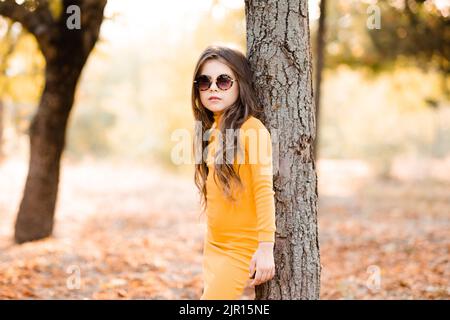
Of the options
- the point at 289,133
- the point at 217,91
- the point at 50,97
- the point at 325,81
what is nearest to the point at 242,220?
the point at 289,133

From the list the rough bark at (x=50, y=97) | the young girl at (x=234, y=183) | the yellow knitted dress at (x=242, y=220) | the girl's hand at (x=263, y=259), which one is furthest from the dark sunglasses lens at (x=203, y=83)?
the rough bark at (x=50, y=97)

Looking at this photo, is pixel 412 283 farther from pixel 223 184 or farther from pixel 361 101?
pixel 361 101

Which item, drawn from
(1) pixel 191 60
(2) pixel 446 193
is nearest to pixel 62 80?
(1) pixel 191 60

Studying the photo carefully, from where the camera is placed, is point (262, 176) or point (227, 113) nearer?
point (262, 176)

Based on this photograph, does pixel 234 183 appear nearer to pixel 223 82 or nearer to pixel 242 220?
pixel 242 220

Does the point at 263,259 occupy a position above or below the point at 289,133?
below

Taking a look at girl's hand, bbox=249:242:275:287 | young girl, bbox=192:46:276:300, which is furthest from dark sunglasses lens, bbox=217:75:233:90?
girl's hand, bbox=249:242:275:287

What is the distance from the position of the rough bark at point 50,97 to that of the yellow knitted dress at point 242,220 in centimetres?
454

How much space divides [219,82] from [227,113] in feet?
0.61

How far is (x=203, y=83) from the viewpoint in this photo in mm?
3016

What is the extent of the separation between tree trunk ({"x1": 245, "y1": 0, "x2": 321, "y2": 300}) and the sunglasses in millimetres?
272

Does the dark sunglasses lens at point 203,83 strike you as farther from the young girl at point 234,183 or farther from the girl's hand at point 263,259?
the girl's hand at point 263,259

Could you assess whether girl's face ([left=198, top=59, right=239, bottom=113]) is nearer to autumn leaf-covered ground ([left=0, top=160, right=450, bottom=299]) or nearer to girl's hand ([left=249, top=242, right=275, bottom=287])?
girl's hand ([left=249, top=242, right=275, bottom=287])

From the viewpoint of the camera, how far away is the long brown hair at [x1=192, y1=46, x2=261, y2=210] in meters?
2.89
